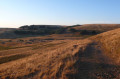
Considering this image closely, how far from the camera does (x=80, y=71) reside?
692 cm

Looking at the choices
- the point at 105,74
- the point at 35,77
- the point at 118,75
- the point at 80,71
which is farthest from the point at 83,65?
the point at 35,77

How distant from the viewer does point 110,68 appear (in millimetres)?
7527

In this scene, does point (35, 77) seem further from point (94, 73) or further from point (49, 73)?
point (94, 73)

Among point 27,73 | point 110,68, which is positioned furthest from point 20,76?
point 110,68

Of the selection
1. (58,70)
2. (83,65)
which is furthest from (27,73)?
(83,65)

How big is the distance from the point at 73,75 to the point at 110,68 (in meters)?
2.68

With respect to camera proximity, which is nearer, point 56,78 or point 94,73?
point 56,78

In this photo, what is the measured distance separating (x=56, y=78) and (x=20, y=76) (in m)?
2.29

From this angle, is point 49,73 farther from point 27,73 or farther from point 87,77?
point 87,77

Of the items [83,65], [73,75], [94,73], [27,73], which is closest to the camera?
[73,75]

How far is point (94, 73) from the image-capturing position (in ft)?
22.3

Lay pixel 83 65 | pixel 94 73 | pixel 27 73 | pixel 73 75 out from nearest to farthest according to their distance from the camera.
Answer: pixel 73 75
pixel 94 73
pixel 27 73
pixel 83 65

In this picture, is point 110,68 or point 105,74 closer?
point 105,74

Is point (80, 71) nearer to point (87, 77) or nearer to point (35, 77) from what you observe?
point (87, 77)
